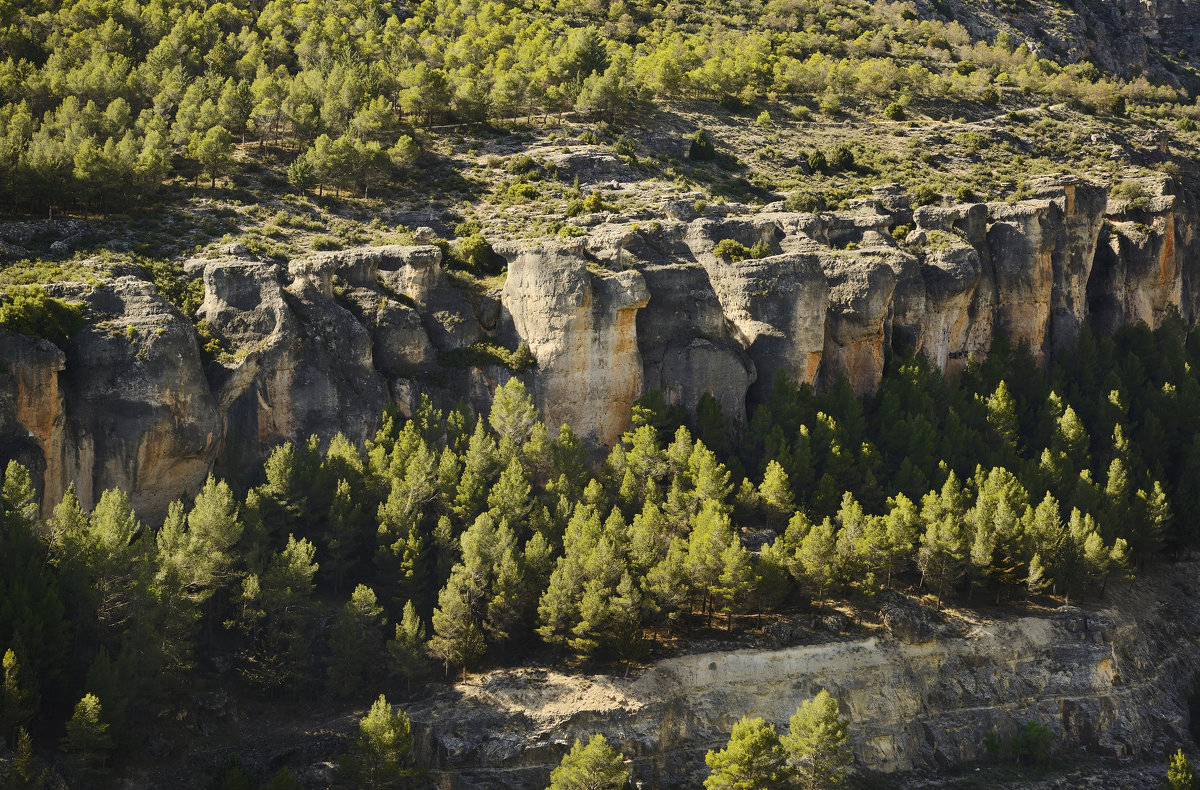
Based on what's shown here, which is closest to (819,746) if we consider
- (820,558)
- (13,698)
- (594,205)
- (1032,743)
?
(820,558)

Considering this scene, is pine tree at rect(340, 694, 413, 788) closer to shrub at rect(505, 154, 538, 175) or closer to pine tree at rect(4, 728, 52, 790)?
pine tree at rect(4, 728, 52, 790)

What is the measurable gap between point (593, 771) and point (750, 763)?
249 inches

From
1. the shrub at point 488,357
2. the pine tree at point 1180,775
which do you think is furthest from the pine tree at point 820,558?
the shrub at point 488,357

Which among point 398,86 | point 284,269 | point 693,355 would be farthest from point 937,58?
point 284,269

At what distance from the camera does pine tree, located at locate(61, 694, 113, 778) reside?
39781 millimetres

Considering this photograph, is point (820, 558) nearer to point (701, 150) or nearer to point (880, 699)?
point (880, 699)

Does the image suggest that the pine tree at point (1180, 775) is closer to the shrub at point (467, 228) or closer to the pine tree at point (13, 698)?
the shrub at point (467, 228)

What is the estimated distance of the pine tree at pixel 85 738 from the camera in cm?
3978

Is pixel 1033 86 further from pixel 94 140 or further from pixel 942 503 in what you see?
pixel 94 140

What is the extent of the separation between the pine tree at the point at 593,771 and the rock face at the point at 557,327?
22097 millimetres

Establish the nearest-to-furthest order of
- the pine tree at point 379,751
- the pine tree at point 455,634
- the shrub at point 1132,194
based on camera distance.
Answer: the pine tree at point 379,751 < the pine tree at point 455,634 < the shrub at point 1132,194

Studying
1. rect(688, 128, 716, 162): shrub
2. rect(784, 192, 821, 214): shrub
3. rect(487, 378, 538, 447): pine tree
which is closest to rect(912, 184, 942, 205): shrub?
rect(784, 192, 821, 214): shrub

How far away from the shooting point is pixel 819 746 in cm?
4659

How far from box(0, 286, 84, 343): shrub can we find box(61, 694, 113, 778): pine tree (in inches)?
733
